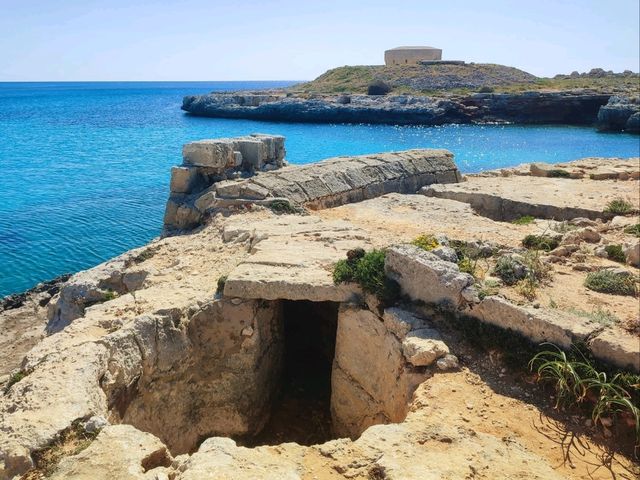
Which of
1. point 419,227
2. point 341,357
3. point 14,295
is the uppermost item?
point 419,227

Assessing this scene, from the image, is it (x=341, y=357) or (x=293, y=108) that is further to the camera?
(x=293, y=108)

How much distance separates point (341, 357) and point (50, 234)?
15420mm

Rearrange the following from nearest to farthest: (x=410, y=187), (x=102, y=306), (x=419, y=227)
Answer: (x=102, y=306) → (x=419, y=227) → (x=410, y=187)

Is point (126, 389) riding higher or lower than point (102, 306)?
lower

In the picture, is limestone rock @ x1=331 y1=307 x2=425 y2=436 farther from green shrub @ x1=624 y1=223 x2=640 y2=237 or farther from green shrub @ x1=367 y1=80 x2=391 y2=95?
green shrub @ x1=367 y1=80 x2=391 y2=95

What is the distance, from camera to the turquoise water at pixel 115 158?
714 inches

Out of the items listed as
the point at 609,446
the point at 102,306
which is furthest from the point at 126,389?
the point at 609,446

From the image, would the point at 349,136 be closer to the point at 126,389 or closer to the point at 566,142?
the point at 566,142

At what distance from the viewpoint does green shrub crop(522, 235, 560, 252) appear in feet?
28.3

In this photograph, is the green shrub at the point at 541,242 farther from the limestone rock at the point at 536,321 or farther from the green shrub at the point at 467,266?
the limestone rock at the point at 536,321

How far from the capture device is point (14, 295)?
46.7 ft

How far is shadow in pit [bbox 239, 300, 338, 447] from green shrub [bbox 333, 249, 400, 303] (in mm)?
2086

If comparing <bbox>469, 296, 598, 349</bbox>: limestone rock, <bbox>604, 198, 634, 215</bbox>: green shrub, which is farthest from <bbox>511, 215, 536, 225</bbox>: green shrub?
<bbox>469, 296, 598, 349</bbox>: limestone rock

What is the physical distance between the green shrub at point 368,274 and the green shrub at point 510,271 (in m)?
1.39
